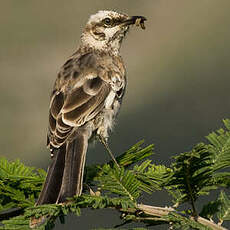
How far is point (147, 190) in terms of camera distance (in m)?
2.17

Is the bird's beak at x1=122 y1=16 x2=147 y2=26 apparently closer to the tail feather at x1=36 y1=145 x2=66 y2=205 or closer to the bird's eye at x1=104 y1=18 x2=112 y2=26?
the bird's eye at x1=104 y1=18 x2=112 y2=26

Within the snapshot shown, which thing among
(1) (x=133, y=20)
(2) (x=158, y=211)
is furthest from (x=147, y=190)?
(1) (x=133, y=20)

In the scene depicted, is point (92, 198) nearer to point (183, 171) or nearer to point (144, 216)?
point (144, 216)

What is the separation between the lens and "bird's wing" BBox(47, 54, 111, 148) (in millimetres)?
3188

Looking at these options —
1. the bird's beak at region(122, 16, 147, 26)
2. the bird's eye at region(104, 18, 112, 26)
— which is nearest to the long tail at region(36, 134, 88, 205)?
the bird's beak at region(122, 16, 147, 26)

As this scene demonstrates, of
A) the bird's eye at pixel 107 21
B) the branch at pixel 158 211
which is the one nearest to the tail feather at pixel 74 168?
the branch at pixel 158 211

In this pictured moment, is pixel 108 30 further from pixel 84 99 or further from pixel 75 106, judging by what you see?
pixel 75 106

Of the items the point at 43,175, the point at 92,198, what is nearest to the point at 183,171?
the point at 92,198

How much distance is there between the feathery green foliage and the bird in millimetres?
139

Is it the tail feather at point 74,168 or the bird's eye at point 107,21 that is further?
the bird's eye at point 107,21

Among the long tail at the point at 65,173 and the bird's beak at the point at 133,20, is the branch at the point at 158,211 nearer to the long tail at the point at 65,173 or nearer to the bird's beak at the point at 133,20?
the long tail at the point at 65,173

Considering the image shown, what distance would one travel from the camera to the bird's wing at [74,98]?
319 centimetres

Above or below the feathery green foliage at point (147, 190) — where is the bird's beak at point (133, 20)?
above

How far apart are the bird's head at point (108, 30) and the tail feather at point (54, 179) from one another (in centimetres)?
195
